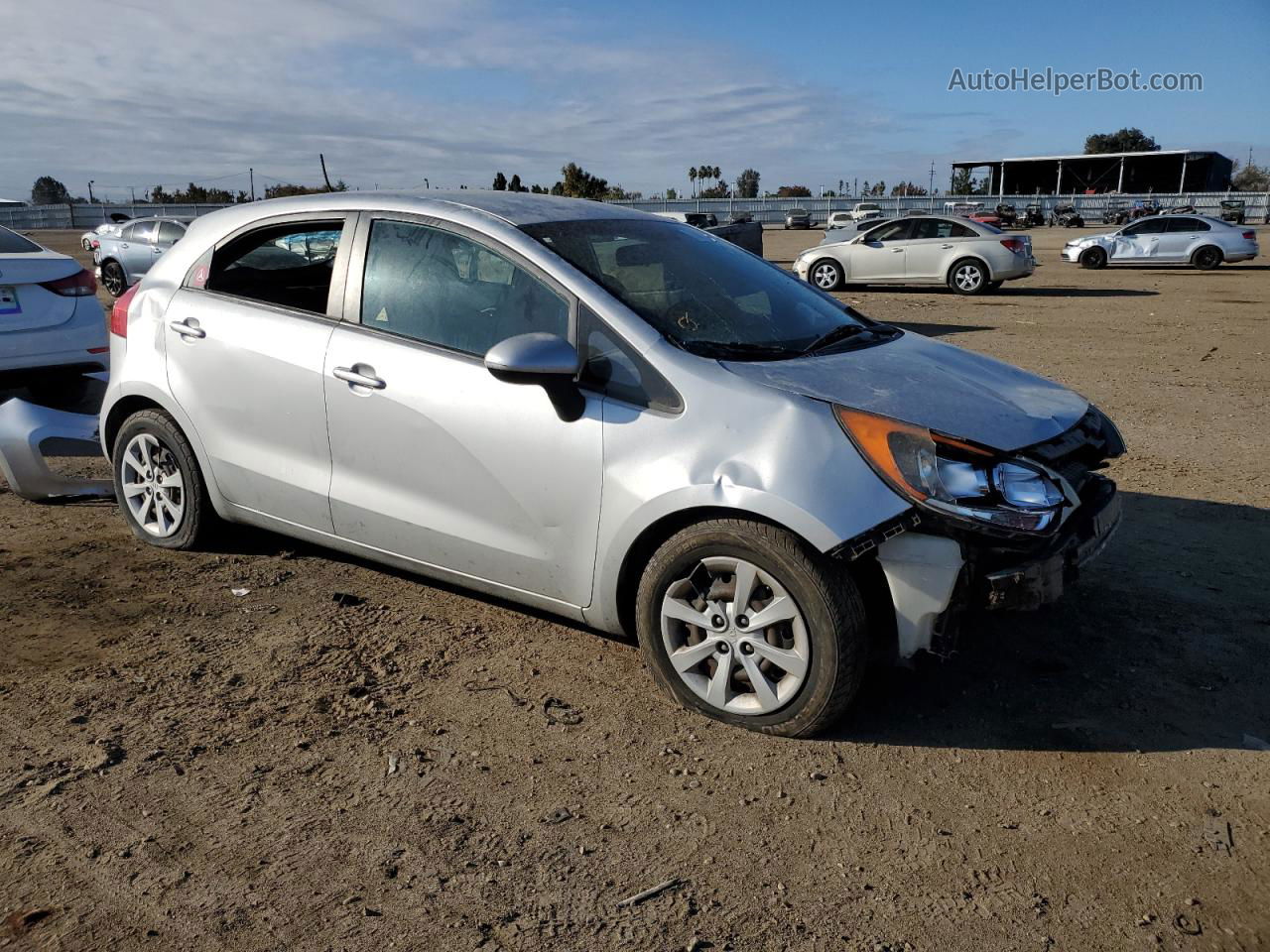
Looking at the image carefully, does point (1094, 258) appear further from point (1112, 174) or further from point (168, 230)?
point (1112, 174)

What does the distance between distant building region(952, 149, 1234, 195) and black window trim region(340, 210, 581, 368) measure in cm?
8463

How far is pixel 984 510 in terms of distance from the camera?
127 inches

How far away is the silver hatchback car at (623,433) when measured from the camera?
10.6 ft

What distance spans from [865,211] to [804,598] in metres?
65.2

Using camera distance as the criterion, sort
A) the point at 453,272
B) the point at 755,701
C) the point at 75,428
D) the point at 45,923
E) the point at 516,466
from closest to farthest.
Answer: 1. the point at 45,923
2. the point at 755,701
3. the point at 516,466
4. the point at 453,272
5. the point at 75,428

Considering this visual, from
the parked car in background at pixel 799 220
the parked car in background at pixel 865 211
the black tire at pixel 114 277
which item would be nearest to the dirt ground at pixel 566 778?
the black tire at pixel 114 277

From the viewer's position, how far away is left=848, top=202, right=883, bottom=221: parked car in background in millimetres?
58963

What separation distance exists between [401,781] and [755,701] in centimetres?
114

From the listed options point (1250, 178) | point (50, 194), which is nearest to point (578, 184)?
point (50, 194)

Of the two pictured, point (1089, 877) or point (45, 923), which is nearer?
point (45, 923)

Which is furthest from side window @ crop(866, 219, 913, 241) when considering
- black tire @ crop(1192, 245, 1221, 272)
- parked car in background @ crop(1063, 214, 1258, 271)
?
black tire @ crop(1192, 245, 1221, 272)

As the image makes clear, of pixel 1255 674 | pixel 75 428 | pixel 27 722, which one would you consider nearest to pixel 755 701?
pixel 1255 674

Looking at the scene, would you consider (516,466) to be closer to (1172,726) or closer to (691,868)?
(691,868)

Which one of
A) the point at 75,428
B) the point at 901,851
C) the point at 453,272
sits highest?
the point at 453,272
